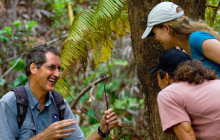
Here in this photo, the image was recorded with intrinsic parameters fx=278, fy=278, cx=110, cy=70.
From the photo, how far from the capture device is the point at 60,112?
3.20 m

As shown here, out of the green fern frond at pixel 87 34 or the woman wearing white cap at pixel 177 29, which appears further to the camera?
the green fern frond at pixel 87 34

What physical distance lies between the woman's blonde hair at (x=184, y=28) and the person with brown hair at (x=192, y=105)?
676mm

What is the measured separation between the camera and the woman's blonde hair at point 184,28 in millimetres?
Result: 2777

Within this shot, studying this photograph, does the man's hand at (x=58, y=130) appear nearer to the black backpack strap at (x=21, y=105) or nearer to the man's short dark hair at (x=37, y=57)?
the black backpack strap at (x=21, y=105)

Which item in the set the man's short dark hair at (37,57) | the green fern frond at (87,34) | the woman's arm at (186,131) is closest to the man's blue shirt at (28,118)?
the man's short dark hair at (37,57)

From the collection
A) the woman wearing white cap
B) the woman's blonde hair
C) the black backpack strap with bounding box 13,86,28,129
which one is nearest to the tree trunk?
the woman wearing white cap

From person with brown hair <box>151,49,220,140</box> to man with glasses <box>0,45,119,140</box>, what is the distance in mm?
954

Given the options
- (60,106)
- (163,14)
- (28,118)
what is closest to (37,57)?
(60,106)

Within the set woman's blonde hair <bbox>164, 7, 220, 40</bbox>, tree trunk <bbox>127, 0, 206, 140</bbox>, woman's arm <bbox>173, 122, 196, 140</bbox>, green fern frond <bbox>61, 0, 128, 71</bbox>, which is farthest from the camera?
green fern frond <bbox>61, 0, 128, 71</bbox>

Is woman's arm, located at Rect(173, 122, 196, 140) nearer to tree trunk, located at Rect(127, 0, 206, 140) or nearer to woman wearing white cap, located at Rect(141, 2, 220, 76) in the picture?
woman wearing white cap, located at Rect(141, 2, 220, 76)

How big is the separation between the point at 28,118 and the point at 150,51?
159 centimetres

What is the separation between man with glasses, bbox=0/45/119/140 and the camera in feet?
9.13

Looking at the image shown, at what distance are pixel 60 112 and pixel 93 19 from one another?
6.75ft

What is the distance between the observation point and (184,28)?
2.79m
